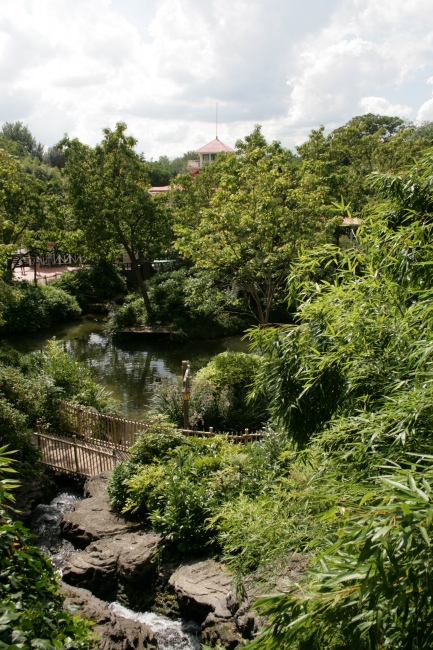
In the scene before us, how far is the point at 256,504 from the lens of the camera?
631 cm

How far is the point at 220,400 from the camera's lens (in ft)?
41.0

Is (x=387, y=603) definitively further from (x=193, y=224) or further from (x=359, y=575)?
(x=193, y=224)

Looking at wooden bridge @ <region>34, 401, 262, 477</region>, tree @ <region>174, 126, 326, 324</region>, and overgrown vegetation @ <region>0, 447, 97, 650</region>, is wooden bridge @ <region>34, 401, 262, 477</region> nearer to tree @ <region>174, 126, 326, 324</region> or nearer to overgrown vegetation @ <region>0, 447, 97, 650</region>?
overgrown vegetation @ <region>0, 447, 97, 650</region>

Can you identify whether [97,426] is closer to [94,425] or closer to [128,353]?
[94,425]

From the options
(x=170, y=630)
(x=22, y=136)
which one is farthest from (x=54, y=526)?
(x=22, y=136)

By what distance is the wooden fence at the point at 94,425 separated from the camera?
35.8 ft

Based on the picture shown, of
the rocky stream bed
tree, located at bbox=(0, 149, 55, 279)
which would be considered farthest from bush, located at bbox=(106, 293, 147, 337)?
the rocky stream bed

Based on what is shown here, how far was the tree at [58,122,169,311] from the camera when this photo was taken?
73.7 ft

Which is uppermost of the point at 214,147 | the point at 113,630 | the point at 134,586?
the point at 214,147

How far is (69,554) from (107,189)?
17.4 m

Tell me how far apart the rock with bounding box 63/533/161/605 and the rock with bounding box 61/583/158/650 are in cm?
90

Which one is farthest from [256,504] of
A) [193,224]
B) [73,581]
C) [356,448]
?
[193,224]

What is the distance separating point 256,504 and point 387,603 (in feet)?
12.9

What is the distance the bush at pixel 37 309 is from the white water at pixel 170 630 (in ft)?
60.1
